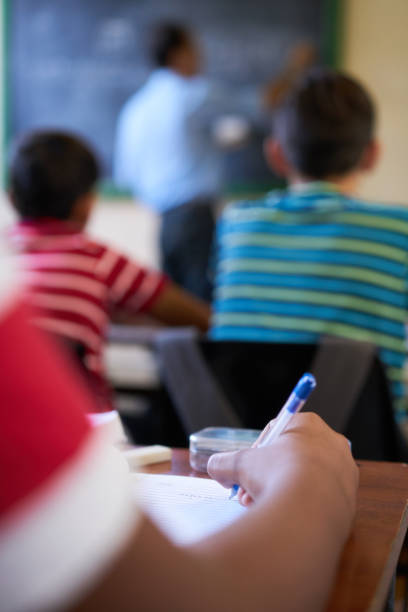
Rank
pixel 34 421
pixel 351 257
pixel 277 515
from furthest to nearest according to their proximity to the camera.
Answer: pixel 351 257, pixel 277 515, pixel 34 421

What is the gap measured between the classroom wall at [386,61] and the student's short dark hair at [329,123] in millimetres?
2761

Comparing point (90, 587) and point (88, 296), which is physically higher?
point (90, 587)

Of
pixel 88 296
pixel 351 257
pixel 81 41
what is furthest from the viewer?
pixel 81 41

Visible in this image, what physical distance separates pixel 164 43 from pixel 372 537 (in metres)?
3.99

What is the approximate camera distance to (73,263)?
5.56ft

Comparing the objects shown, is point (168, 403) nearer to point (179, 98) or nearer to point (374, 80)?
point (179, 98)

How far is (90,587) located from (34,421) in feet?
0.23

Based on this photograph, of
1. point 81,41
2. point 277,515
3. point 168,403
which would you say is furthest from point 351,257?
point 81,41

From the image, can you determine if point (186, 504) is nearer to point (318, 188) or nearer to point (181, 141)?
point (318, 188)

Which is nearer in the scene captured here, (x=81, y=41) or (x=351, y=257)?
(x=351, y=257)

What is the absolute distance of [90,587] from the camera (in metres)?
0.34

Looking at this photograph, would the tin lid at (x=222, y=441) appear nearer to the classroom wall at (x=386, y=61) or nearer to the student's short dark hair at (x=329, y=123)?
the student's short dark hair at (x=329, y=123)

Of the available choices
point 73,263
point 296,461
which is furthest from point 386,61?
point 296,461

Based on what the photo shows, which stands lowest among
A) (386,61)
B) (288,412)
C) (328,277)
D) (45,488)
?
(328,277)
